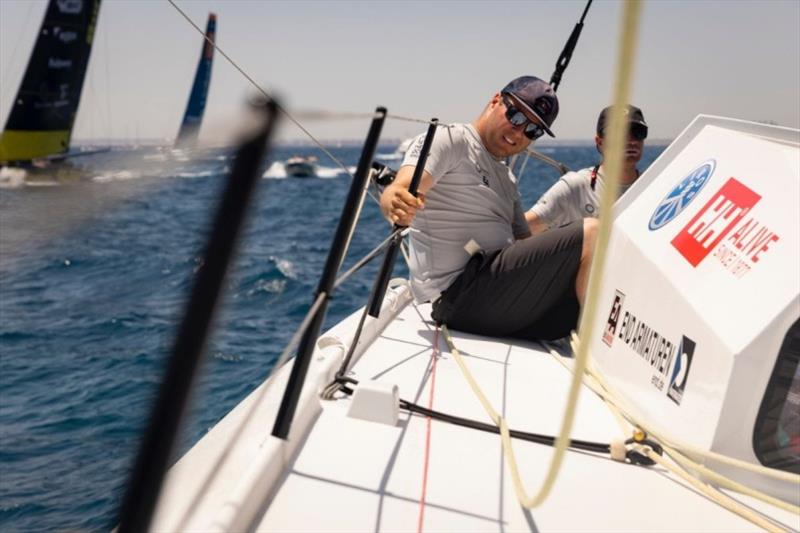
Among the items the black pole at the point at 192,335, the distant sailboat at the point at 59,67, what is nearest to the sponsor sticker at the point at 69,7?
the distant sailboat at the point at 59,67

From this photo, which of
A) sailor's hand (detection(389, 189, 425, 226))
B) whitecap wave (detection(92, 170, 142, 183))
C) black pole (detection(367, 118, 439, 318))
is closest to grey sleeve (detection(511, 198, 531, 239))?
black pole (detection(367, 118, 439, 318))

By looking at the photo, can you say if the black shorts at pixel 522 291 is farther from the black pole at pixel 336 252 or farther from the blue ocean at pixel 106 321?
the black pole at pixel 336 252

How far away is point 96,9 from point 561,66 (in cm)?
1418

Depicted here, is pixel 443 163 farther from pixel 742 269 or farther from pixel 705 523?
pixel 705 523

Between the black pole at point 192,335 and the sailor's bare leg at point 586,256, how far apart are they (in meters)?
2.31

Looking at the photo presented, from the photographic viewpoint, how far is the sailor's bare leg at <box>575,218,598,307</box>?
2.91m

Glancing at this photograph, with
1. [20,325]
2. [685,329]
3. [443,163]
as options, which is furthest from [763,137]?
[20,325]

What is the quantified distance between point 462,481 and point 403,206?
108 centimetres

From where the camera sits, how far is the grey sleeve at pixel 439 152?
2.84 meters

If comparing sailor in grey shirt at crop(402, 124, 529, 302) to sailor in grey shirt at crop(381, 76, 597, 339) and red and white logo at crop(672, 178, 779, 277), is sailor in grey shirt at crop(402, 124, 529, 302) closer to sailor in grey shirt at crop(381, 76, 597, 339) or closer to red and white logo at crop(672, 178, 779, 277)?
sailor in grey shirt at crop(381, 76, 597, 339)

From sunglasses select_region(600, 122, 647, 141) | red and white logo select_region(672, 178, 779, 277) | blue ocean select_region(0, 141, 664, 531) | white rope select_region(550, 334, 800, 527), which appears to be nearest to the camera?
blue ocean select_region(0, 141, 664, 531)

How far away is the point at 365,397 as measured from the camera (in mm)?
2074

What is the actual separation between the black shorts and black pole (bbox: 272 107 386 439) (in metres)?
1.61

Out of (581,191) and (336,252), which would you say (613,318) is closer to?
(581,191)
